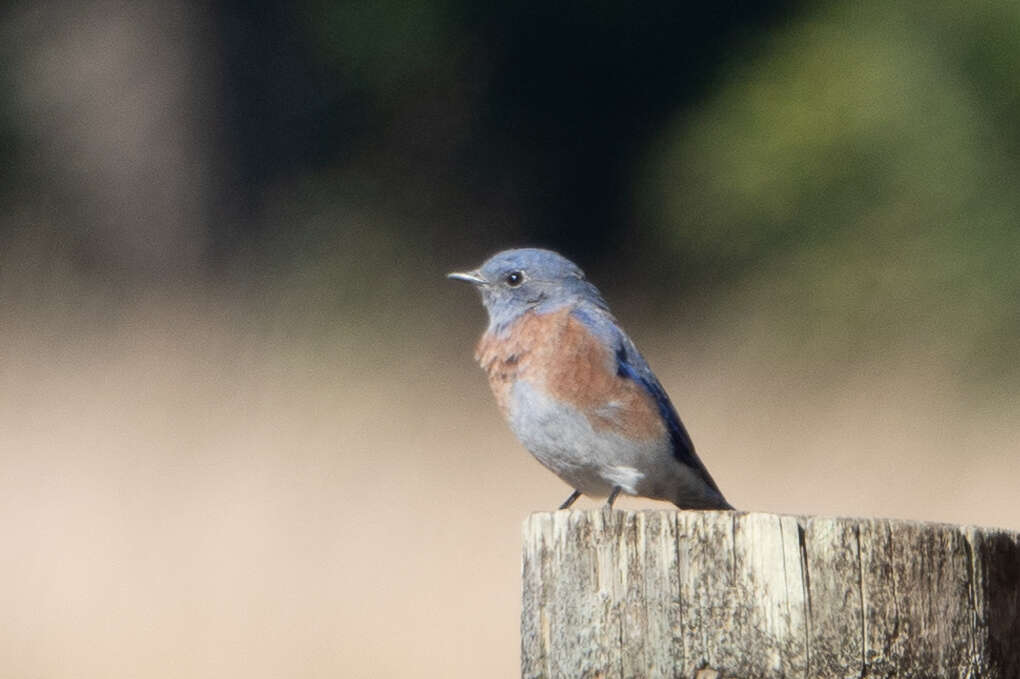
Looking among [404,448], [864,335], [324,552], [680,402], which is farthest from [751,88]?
[324,552]

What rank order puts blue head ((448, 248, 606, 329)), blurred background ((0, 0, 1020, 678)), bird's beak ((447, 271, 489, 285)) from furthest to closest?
1. blurred background ((0, 0, 1020, 678))
2. bird's beak ((447, 271, 489, 285))
3. blue head ((448, 248, 606, 329))

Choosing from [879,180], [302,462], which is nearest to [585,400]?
[302,462]

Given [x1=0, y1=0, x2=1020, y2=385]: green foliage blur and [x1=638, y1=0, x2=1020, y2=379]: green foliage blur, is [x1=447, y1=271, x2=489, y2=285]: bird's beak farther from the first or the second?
[x1=638, y1=0, x2=1020, y2=379]: green foliage blur

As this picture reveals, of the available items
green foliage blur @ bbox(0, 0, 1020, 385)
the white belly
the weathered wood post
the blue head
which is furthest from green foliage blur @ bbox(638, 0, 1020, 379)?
the weathered wood post

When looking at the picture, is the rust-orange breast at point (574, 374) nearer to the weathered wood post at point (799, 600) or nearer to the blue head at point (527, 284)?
the blue head at point (527, 284)

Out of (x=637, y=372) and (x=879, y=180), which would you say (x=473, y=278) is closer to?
(x=637, y=372)

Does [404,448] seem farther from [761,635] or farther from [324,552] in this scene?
[761,635]

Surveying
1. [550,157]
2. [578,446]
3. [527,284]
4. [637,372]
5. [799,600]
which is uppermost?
[550,157]
